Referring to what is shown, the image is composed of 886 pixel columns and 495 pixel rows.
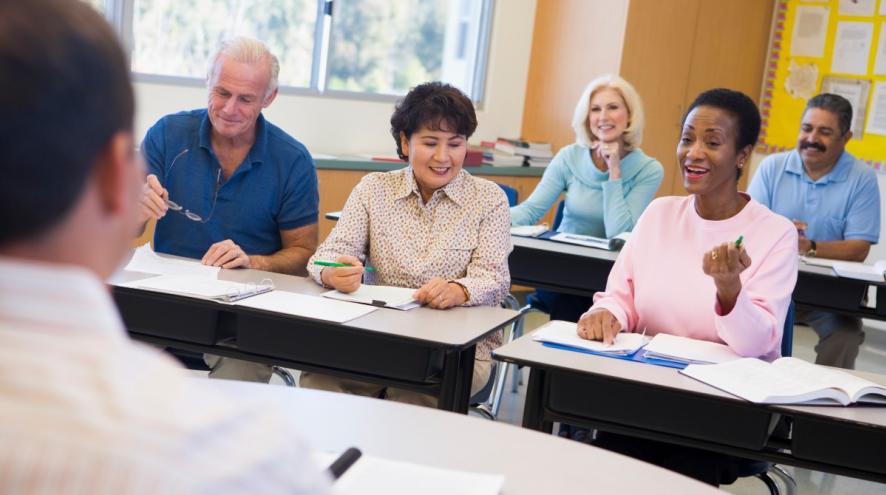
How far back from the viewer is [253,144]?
313 centimetres

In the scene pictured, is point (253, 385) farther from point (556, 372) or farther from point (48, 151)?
point (48, 151)

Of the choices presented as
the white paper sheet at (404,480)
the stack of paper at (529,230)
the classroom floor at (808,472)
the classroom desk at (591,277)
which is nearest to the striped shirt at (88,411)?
the white paper sheet at (404,480)

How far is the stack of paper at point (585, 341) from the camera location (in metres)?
2.27

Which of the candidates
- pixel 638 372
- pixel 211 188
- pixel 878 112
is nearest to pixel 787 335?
pixel 638 372

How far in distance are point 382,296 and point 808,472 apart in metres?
2.12

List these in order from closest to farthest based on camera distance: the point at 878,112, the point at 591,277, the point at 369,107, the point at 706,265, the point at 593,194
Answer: the point at 706,265, the point at 591,277, the point at 593,194, the point at 369,107, the point at 878,112

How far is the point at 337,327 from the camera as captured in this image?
7.62 ft

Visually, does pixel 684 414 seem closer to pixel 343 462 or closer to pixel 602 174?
pixel 343 462

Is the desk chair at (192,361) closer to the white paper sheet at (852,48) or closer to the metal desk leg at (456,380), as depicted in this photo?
the metal desk leg at (456,380)

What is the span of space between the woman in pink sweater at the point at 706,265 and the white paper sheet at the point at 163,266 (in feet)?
3.45

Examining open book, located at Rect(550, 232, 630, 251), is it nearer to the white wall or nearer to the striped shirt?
the white wall

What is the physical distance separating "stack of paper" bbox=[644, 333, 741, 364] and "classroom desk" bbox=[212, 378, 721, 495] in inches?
28.8

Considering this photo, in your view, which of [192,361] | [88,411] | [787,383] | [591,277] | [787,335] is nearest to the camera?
[88,411]

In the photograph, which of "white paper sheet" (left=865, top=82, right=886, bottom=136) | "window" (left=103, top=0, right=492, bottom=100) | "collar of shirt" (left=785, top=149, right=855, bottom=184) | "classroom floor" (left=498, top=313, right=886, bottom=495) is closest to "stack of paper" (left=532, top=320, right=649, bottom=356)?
"classroom floor" (left=498, top=313, right=886, bottom=495)
